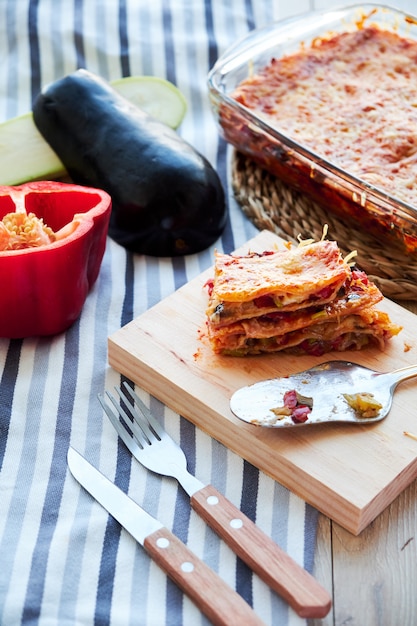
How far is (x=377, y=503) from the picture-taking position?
2.10 metres

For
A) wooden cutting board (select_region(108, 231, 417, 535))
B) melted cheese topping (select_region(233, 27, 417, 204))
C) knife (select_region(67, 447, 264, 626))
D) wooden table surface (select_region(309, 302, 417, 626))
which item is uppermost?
melted cheese topping (select_region(233, 27, 417, 204))

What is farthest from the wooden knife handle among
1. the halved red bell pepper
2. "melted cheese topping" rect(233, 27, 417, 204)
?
"melted cheese topping" rect(233, 27, 417, 204)

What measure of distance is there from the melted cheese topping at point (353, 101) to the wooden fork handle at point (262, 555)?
4.35 ft

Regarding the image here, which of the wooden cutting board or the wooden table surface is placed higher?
the wooden cutting board

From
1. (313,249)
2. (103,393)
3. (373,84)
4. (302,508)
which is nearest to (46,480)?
(103,393)

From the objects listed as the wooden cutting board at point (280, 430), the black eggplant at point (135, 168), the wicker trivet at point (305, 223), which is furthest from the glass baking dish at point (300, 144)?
the wooden cutting board at point (280, 430)

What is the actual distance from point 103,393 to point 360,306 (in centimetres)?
81

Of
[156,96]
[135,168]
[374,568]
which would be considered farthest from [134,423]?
[156,96]

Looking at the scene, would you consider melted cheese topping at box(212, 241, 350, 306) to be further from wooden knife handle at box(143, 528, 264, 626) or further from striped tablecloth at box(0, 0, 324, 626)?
wooden knife handle at box(143, 528, 264, 626)

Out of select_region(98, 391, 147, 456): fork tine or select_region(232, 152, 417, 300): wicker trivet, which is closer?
select_region(98, 391, 147, 456): fork tine

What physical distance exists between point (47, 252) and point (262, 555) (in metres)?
1.12

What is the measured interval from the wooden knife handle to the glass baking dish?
136 centimetres

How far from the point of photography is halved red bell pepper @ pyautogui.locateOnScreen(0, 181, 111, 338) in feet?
8.34

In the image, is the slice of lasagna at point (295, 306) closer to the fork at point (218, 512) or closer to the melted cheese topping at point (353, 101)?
the fork at point (218, 512)
